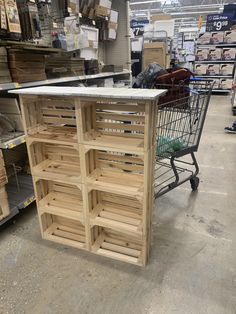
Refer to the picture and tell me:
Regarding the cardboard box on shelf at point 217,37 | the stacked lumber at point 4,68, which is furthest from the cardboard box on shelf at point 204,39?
the stacked lumber at point 4,68

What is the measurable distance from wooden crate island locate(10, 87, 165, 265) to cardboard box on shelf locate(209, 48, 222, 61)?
25.6 ft

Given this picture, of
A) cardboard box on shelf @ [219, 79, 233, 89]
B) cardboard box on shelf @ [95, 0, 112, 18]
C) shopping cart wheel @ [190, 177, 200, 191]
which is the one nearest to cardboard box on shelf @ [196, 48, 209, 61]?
cardboard box on shelf @ [219, 79, 233, 89]

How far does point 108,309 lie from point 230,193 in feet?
5.71

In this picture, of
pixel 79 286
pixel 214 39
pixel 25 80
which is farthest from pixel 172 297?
pixel 214 39

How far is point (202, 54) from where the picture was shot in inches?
324

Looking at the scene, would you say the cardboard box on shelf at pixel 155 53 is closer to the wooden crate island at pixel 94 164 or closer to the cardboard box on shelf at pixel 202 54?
the cardboard box on shelf at pixel 202 54

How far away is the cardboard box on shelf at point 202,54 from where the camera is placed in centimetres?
816

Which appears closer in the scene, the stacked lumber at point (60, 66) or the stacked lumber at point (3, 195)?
the stacked lumber at point (3, 195)

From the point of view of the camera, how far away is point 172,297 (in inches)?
56.6

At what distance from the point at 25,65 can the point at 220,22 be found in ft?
26.7

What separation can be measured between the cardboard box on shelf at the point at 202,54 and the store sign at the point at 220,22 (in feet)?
2.31

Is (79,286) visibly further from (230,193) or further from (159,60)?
(159,60)

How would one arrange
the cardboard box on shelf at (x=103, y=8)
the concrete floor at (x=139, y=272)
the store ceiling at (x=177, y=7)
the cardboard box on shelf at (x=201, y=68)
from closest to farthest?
1. the concrete floor at (x=139, y=272)
2. the cardboard box on shelf at (x=103, y=8)
3. the cardboard box on shelf at (x=201, y=68)
4. the store ceiling at (x=177, y=7)

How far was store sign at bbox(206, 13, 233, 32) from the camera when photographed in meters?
7.97
